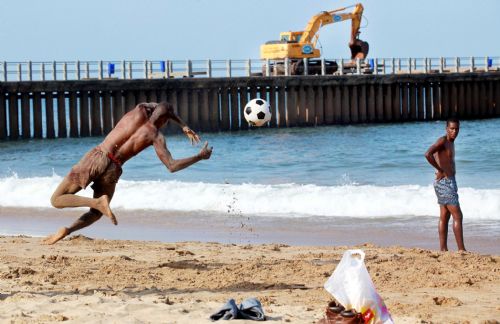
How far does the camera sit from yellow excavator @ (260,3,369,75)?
46.7m

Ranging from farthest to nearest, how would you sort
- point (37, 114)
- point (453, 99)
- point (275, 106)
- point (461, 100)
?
1. point (461, 100)
2. point (453, 99)
3. point (275, 106)
4. point (37, 114)

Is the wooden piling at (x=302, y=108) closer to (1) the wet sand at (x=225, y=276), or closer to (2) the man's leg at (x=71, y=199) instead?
(1) the wet sand at (x=225, y=276)

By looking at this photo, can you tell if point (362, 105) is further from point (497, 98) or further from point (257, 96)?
point (497, 98)

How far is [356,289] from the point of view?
6098mm

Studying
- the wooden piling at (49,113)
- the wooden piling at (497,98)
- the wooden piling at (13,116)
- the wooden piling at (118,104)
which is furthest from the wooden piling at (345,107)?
the wooden piling at (13,116)

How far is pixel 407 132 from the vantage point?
1617 inches

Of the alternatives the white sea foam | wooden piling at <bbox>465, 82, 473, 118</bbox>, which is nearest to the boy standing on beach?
the white sea foam

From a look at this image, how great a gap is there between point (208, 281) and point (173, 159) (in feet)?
3.46

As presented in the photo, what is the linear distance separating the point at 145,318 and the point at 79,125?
3489 centimetres

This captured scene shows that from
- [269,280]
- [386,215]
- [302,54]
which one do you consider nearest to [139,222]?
[386,215]

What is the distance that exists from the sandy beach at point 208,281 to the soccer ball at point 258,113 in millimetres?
1650

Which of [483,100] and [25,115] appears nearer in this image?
[25,115]

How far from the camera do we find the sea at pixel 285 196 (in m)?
14.2

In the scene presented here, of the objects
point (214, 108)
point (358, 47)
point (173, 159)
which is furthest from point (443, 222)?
point (358, 47)
